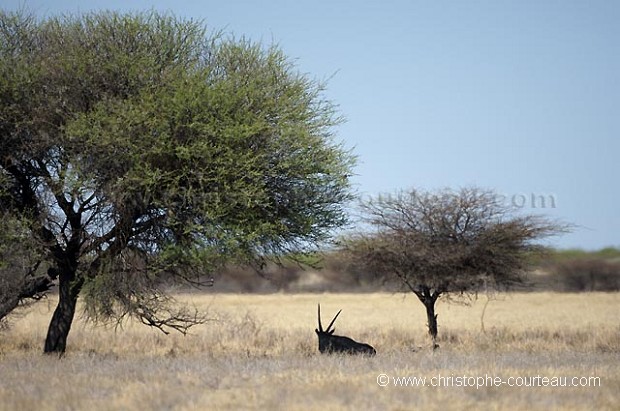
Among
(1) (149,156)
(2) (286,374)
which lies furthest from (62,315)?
(2) (286,374)

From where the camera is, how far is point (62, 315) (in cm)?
1939

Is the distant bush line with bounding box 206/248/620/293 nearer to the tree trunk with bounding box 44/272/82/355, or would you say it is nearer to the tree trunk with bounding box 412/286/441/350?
the tree trunk with bounding box 412/286/441/350

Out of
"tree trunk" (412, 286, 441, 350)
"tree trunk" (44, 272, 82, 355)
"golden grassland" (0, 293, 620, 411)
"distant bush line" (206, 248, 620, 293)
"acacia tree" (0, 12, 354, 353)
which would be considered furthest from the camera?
"distant bush line" (206, 248, 620, 293)

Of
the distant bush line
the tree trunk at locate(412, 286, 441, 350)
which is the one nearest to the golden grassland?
the tree trunk at locate(412, 286, 441, 350)

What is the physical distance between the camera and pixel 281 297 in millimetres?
62969

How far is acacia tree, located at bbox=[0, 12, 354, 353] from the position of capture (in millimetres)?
17344

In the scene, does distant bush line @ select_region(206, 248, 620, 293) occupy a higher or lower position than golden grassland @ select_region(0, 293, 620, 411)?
higher

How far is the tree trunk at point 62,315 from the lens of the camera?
19203mm

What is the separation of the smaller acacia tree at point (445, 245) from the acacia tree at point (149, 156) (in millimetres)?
6624

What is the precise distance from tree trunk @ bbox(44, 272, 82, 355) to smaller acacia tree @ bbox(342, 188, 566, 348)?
9.04 metres

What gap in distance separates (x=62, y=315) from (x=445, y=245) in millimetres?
12059

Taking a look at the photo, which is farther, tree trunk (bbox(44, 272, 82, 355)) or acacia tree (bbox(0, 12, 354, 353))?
tree trunk (bbox(44, 272, 82, 355))

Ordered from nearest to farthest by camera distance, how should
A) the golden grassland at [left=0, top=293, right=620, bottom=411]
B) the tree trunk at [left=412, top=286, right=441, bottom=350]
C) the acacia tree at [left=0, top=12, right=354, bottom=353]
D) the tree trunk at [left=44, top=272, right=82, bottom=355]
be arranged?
the golden grassland at [left=0, top=293, right=620, bottom=411] < the acacia tree at [left=0, top=12, right=354, bottom=353] < the tree trunk at [left=44, top=272, right=82, bottom=355] < the tree trunk at [left=412, top=286, right=441, bottom=350]

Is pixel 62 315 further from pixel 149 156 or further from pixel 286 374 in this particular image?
pixel 286 374
